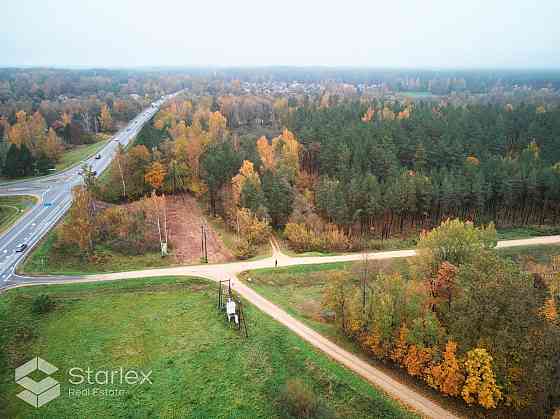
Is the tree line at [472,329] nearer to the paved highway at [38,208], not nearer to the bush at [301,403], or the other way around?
the bush at [301,403]

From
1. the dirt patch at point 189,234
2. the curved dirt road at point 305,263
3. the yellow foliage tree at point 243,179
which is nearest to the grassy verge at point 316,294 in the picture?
the curved dirt road at point 305,263

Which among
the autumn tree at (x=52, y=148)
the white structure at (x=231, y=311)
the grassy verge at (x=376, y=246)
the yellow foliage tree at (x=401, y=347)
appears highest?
the autumn tree at (x=52, y=148)

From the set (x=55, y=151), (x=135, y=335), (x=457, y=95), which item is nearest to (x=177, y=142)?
(x=55, y=151)

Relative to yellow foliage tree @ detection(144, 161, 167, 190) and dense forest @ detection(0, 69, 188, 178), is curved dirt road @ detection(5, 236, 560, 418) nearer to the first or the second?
yellow foliage tree @ detection(144, 161, 167, 190)

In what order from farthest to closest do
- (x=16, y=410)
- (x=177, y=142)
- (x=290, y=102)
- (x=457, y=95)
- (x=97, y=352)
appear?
(x=457, y=95) → (x=290, y=102) → (x=177, y=142) → (x=97, y=352) → (x=16, y=410)

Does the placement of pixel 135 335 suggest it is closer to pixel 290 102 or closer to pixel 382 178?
pixel 382 178

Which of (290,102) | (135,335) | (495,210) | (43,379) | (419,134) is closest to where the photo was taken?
(43,379)
